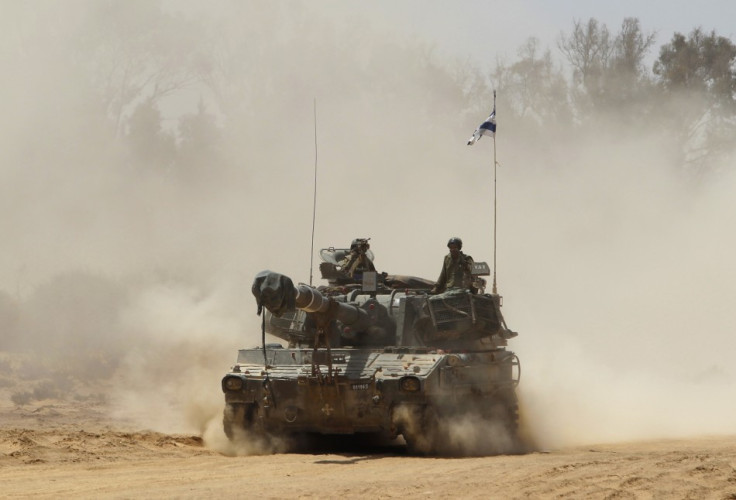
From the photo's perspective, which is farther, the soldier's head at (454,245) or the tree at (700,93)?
the tree at (700,93)

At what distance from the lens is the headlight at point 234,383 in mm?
15375

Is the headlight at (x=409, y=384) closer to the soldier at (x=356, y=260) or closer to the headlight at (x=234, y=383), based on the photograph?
the headlight at (x=234, y=383)

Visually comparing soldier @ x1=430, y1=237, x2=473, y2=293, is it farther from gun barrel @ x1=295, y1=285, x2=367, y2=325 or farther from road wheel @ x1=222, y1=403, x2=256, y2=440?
road wheel @ x1=222, y1=403, x2=256, y2=440

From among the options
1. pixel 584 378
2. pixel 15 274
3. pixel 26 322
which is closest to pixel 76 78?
pixel 15 274

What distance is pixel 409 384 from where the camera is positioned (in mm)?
14445

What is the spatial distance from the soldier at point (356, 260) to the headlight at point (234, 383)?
299cm

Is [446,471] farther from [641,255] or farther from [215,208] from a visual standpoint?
[215,208]

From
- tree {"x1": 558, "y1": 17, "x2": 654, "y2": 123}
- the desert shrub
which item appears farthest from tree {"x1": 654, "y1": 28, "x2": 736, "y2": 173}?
the desert shrub

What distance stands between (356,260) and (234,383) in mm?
3309

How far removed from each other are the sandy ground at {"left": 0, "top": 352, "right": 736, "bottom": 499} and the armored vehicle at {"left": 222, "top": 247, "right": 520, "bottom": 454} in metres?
0.45

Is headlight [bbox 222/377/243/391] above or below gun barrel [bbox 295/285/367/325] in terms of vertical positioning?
below

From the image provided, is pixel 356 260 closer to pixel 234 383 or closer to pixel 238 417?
pixel 234 383

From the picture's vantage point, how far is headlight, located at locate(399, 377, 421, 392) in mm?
14383

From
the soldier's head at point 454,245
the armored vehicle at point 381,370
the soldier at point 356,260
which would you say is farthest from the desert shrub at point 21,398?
the soldier's head at point 454,245
